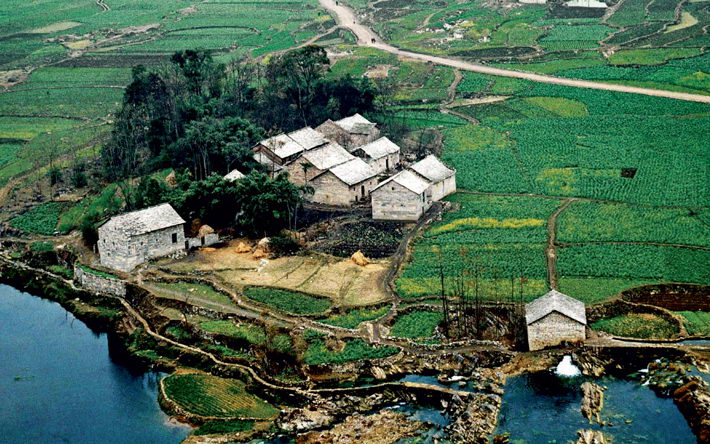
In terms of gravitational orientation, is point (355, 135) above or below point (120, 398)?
above

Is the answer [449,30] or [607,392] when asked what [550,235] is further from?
[449,30]

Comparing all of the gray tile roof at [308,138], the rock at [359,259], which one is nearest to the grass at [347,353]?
the rock at [359,259]

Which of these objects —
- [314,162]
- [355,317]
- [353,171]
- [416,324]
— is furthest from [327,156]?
[416,324]

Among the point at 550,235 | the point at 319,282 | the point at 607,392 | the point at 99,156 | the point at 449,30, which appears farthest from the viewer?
the point at 449,30

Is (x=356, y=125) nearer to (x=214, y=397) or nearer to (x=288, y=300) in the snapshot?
(x=288, y=300)

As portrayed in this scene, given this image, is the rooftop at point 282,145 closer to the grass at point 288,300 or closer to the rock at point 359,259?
the rock at point 359,259

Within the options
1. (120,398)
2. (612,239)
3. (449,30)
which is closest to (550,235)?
(612,239)
